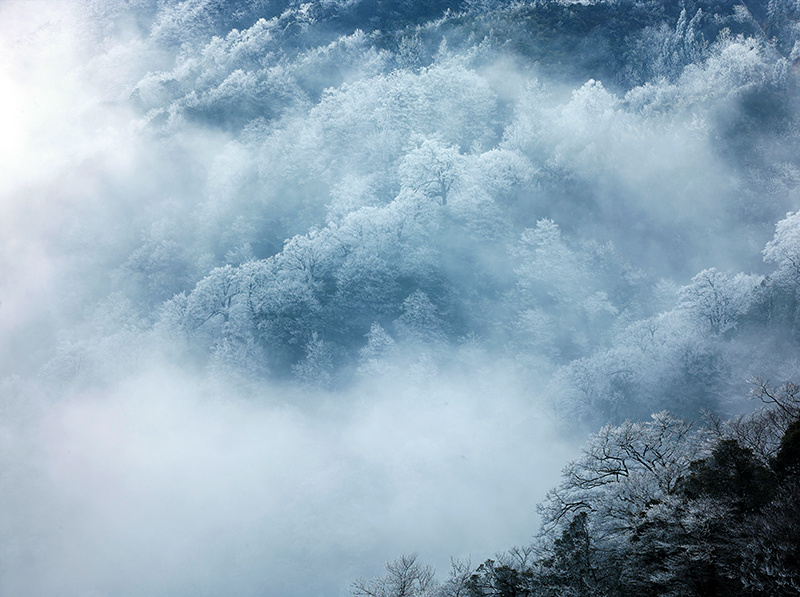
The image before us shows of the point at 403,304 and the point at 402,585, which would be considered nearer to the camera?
the point at 402,585

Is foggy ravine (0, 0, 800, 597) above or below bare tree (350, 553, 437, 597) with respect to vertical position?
above

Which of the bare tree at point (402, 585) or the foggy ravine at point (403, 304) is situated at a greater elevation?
the foggy ravine at point (403, 304)

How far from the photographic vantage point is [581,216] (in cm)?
6259

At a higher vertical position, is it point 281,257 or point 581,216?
point 281,257

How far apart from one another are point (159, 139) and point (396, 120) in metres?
38.4

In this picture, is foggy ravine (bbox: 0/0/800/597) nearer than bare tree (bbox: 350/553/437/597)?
No

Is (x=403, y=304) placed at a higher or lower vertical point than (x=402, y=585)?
higher

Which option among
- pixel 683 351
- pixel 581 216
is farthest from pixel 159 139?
pixel 683 351

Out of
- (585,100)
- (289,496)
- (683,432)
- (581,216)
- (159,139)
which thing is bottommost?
(683,432)

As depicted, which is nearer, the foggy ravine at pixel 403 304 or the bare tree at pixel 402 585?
the bare tree at pixel 402 585

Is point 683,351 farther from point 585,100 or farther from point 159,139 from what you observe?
point 159,139

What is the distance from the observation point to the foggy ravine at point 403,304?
53219mm

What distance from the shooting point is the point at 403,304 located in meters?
62.1

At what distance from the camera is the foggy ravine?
53219 mm
